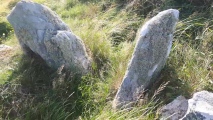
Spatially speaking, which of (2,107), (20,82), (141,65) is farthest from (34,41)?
(141,65)

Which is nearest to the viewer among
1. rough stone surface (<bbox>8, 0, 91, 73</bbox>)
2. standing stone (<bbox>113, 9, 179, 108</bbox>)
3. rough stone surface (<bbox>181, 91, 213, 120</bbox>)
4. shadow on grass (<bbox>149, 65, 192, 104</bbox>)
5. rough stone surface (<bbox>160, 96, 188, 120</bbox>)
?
rough stone surface (<bbox>181, 91, 213, 120</bbox>)

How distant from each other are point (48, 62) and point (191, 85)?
7.90ft

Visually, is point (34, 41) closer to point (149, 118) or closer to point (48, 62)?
point (48, 62)

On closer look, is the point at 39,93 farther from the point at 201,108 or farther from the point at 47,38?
the point at 201,108

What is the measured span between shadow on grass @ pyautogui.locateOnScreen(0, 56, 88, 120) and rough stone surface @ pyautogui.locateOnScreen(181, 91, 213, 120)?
77.2 inches

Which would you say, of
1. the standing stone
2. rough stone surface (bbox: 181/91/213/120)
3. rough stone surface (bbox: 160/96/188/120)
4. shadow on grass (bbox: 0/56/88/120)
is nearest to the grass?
shadow on grass (bbox: 0/56/88/120)

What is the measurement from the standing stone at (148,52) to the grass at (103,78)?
239mm

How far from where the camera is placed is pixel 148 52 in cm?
466

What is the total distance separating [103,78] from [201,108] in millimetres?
2238

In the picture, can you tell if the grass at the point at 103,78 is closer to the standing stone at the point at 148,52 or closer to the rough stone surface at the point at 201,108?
the standing stone at the point at 148,52

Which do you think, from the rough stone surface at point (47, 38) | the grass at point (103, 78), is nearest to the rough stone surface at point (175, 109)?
the grass at point (103, 78)

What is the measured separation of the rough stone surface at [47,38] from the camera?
536cm

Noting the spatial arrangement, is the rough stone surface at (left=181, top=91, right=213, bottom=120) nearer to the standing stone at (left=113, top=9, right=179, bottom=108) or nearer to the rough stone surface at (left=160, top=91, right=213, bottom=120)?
the rough stone surface at (left=160, top=91, right=213, bottom=120)

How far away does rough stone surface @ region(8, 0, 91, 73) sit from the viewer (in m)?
5.36
